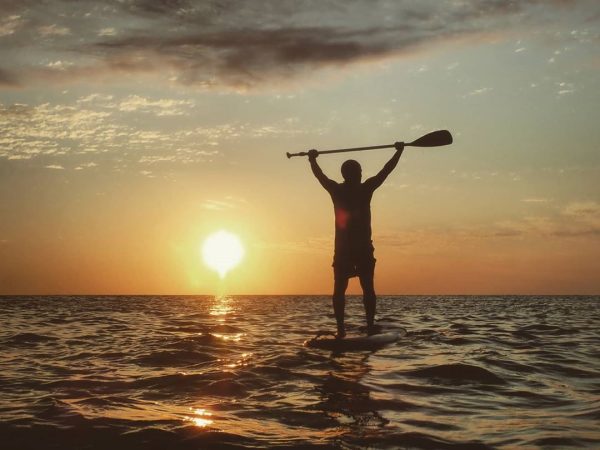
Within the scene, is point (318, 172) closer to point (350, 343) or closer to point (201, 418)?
point (350, 343)

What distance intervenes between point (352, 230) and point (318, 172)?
1.26 meters

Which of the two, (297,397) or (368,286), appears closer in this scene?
(297,397)

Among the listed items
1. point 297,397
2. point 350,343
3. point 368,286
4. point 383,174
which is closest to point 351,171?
point 383,174

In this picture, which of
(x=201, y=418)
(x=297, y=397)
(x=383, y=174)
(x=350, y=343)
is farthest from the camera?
(x=383, y=174)

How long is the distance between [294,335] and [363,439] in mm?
8460

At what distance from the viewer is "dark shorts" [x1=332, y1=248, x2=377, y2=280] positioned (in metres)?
9.36

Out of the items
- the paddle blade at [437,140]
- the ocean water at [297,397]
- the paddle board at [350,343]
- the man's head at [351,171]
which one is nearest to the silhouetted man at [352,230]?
the man's head at [351,171]

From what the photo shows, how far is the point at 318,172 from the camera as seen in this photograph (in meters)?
9.77

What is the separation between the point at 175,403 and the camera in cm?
541

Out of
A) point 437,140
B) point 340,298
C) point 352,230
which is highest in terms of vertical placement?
point 437,140

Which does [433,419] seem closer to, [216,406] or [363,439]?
[363,439]

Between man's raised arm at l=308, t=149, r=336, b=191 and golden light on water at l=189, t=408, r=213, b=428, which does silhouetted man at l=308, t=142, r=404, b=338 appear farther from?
golden light on water at l=189, t=408, r=213, b=428

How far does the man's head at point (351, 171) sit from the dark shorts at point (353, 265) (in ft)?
4.16

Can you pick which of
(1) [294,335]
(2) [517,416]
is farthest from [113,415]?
(1) [294,335]
